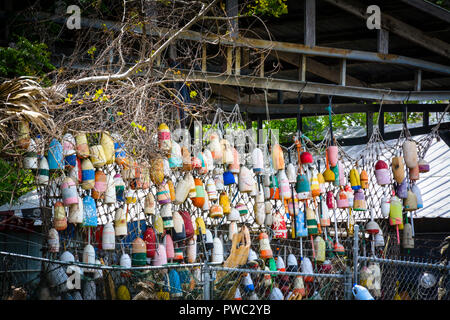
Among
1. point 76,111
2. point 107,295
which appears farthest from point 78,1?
point 107,295

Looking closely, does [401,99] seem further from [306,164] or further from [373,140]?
[306,164]

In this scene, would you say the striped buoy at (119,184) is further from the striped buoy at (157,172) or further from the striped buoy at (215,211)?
the striped buoy at (215,211)

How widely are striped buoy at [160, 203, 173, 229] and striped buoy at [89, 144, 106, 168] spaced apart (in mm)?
937

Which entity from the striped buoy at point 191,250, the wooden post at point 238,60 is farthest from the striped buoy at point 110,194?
the wooden post at point 238,60

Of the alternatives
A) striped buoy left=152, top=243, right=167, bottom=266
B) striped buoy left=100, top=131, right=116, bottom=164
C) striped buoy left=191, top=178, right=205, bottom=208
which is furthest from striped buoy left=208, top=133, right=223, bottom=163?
striped buoy left=100, top=131, right=116, bottom=164

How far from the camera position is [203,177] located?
25.6 feet

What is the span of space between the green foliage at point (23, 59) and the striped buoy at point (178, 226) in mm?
1947

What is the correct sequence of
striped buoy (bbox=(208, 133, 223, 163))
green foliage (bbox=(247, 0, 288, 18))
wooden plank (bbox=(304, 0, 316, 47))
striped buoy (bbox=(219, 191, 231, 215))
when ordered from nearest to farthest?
green foliage (bbox=(247, 0, 288, 18)) → striped buoy (bbox=(208, 133, 223, 163)) → striped buoy (bbox=(219, 191, 231, 215)) → wooden plank (bbox=(304, 0, 316, 47))

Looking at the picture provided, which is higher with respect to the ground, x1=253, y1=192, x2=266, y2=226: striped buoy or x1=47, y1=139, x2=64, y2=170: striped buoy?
x1=47, y1=139, x2=64, y2=170: striped buoy

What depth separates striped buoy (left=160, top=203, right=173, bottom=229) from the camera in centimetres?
718

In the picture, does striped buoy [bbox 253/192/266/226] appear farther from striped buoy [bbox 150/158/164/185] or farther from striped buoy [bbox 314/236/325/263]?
striped buoy [bbox 150/158/164/185]

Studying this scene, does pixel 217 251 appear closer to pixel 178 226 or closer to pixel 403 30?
pixel 178 226

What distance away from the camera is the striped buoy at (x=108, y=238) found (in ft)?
Answer: 22.6

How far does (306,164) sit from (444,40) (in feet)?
9.97
